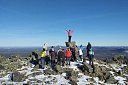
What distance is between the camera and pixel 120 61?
50875 millimetres

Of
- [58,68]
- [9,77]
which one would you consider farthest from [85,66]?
[9,77]

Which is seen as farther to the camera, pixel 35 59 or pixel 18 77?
pixel 35 59

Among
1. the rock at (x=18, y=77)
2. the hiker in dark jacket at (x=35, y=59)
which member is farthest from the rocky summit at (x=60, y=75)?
the hiker in dark jacket at (x=35, y=59)

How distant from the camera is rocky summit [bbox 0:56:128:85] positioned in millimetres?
34094

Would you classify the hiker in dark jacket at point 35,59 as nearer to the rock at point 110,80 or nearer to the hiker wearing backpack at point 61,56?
the hiker wearing backpack at point 61,56

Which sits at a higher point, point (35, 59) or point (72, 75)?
point (35, 59)

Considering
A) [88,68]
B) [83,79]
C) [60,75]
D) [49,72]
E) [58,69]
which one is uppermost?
[88,68]

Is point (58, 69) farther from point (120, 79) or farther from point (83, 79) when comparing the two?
point (120, 79)

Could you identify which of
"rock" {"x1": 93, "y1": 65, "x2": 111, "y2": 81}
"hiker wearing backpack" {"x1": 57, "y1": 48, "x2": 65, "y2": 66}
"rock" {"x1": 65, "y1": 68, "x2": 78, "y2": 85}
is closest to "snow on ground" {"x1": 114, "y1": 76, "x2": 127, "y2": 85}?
"rock" {"x1": 93, "y1": 65, "x2": 111, "y2": 81}

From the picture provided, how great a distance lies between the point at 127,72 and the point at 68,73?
1145 centimetres

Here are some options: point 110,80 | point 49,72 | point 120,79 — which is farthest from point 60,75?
point 120,79

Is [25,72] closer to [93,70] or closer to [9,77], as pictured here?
[9,77]

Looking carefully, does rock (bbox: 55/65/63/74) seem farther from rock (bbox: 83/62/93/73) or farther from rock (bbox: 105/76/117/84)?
rock (bbox: 105/76/117/84)

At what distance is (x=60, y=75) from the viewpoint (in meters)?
36.3
